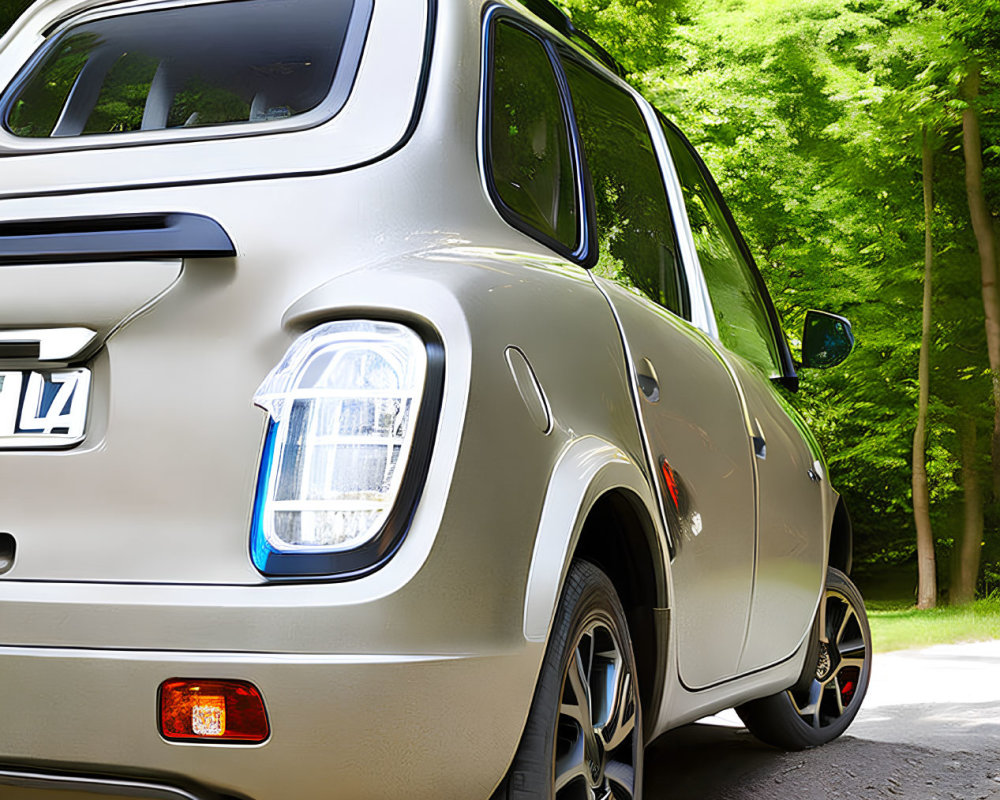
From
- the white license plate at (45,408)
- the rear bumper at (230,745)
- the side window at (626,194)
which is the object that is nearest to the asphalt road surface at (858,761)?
the side window at (626,194)

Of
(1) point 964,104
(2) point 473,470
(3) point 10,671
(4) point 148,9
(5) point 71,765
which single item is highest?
(1) point 964,104

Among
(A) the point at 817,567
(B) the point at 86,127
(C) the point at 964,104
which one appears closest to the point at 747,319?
(A) the point at 817,567

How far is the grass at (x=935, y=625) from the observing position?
1296 cm

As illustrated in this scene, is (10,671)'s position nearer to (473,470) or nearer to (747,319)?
(473,470)

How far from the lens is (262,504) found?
6.31 ft

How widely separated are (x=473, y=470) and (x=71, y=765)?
721 mm

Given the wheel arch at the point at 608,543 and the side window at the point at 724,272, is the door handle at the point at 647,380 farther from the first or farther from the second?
the side window at the point at 724,272

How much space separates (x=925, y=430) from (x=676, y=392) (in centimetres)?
1876

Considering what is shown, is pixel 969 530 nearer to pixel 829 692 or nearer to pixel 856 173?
pixel 856 173

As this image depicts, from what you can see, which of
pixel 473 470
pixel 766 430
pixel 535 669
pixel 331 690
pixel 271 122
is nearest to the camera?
pixel 331 690

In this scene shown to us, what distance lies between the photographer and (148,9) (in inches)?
120

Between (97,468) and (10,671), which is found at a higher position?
(97,468)

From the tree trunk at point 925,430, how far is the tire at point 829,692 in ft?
52.0

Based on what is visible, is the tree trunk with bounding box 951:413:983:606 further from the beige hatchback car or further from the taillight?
the taillight
